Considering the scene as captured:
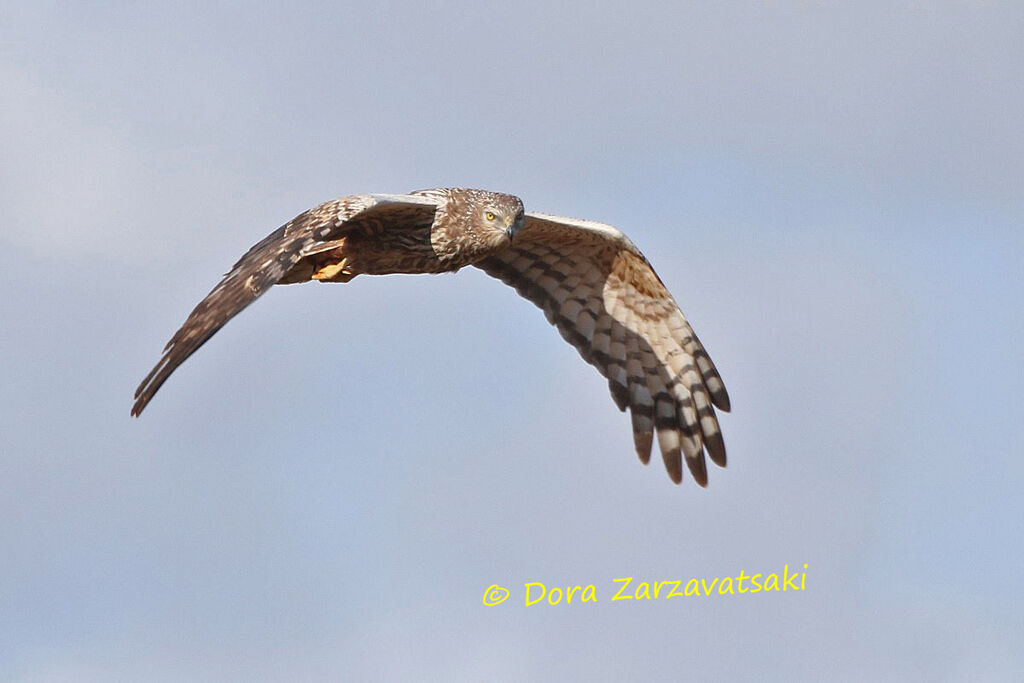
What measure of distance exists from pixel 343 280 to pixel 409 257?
513 millimetres

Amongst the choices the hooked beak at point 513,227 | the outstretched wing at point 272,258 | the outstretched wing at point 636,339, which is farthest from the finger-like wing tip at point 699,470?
the outstretched wing at point 272,258

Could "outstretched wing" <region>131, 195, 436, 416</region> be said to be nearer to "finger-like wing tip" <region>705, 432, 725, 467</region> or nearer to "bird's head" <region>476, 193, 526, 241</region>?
"bird's head" <region>476, 193, 526, 241</region>

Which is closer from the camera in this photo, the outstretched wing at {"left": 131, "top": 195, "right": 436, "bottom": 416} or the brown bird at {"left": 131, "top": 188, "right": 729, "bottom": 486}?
the outstretched wing at {"left": 131, "top": 195, "right": 436, "bottom": 416}

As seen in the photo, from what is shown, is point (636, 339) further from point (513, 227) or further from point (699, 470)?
point (513, 227)

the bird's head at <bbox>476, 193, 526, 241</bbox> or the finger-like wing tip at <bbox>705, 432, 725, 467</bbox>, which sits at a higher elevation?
the bird's head at <bbox>476, 193, 526, 241</bbox>

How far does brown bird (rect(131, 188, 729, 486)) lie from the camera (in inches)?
505

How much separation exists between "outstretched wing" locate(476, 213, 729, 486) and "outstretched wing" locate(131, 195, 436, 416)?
196cm

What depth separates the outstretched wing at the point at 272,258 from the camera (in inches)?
412

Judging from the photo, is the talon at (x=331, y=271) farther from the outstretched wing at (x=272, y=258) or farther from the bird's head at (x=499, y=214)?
the bird's head at (x=499, y=214)

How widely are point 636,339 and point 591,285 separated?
61 cm

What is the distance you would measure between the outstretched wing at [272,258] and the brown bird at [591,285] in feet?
0.77

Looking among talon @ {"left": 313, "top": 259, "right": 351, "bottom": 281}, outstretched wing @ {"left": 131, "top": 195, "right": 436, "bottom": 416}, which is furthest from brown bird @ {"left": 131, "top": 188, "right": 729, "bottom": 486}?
outstretched wing @ {"left": 131, "top": 195, "right": 436, "bottom": 416}

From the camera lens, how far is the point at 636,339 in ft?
48.2

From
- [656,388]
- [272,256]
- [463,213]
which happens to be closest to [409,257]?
[463,213]
